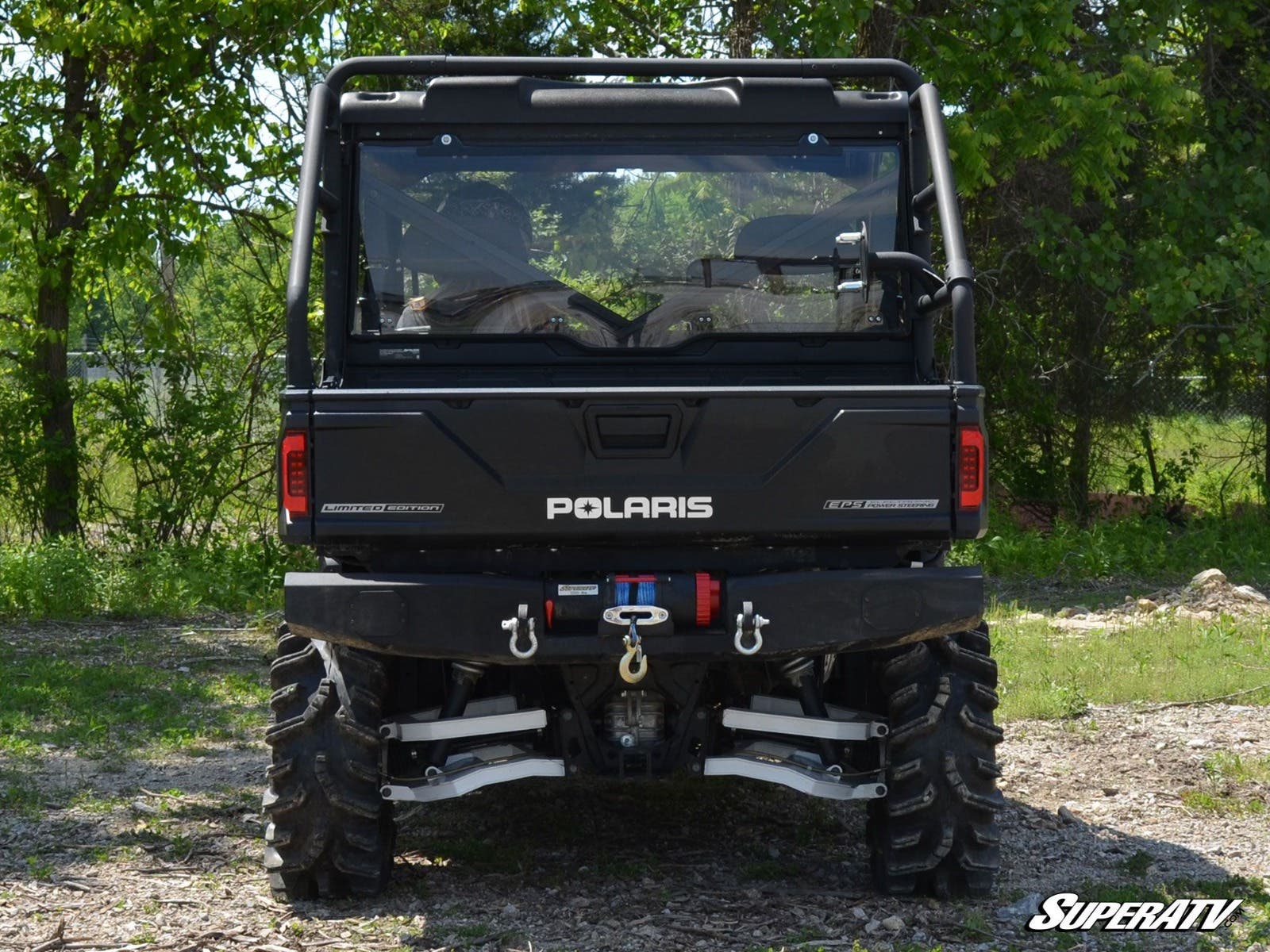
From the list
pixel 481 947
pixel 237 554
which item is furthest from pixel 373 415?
pixel 237 554

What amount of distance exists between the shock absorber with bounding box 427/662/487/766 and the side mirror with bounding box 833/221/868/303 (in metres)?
1.78

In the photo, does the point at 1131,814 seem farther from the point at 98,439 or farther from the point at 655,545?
the point at 98,439

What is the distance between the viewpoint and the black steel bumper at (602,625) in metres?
4.36

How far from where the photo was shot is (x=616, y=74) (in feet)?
17.5

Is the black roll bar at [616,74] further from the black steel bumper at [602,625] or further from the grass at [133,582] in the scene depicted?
the grass at [133,582]

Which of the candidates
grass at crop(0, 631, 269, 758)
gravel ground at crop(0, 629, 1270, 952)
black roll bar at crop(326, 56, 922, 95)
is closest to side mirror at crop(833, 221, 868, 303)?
black roll bar at crop(326, 56, 922, 95)

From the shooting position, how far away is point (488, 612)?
4.36 metres

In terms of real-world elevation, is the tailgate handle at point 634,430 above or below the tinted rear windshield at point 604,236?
below

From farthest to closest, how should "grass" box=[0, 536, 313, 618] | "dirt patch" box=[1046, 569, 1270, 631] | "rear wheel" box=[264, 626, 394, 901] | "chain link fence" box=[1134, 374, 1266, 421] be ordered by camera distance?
"chain link fence" box=[1134, 374, 1266, 421], "grass" box=[0, 536, 313, 618], "dirt patch" box=[1046, 569, 1270, 631], "rear wheel" box=[264, 626, 394, 901]

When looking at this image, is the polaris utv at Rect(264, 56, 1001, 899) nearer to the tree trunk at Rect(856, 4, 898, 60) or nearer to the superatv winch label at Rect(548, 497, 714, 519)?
the superatv winch label at Rect(548, 497, 714, 519)

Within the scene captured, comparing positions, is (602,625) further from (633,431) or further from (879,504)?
(879,504)

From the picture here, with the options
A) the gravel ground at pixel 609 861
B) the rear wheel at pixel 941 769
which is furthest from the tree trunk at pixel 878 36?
the rear wheel at pixel 941 769

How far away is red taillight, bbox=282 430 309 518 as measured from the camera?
4387 mm

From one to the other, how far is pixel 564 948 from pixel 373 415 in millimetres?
1545
